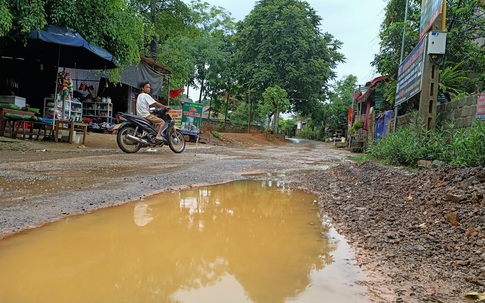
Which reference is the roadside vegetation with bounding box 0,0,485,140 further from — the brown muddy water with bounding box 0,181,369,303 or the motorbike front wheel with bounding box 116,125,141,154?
the brown muddy water with bounding box 0,181,369,303

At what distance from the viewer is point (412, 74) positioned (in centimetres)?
723

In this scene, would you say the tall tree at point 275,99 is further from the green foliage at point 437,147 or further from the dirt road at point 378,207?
the dirt road at point 378,207

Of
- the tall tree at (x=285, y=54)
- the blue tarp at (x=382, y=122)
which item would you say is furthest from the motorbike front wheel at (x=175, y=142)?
the tall tree at (x=285, y=54)

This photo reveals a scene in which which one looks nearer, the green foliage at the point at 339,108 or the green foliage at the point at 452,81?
the green foliage at the point at 452,81

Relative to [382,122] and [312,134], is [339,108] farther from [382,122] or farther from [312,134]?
[382,122]

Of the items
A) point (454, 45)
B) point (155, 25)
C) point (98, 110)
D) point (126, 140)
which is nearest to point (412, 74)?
point (454, 45)

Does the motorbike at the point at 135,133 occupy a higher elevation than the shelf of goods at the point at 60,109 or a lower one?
lower

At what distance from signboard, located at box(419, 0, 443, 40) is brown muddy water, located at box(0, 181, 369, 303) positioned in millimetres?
5250

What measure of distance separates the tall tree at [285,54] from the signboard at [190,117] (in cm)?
1183

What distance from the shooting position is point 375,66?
13016mm

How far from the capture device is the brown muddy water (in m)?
1.39

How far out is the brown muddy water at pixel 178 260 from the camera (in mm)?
1389

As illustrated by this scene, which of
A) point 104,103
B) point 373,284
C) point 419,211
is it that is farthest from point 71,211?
point 104,103

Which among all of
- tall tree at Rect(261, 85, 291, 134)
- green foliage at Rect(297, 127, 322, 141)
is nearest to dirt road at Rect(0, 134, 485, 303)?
tall tree at Rect(261, 85, 291, 134)
